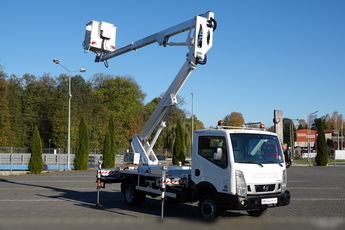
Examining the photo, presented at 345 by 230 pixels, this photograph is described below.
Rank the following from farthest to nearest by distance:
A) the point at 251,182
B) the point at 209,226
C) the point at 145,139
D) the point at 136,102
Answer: the point at 136,102 → the point at 145,139 → the point at 251,182 → the point at 209,226

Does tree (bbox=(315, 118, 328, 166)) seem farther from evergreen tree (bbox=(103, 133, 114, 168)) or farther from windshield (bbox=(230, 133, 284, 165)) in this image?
windshield (bbox=(230, 133, 284, 165))

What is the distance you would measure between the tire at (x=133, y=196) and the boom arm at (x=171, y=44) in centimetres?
187

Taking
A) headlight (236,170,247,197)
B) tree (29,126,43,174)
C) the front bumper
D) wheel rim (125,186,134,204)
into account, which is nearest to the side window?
headlight (236,170,247,197)

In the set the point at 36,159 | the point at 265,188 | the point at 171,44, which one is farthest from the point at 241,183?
the point at 36,159

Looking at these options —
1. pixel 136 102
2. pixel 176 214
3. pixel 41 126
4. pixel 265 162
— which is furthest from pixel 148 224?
pixel 136 102

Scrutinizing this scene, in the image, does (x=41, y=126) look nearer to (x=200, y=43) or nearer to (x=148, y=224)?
(x=200, y=43)

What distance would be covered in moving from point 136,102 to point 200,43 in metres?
65.5

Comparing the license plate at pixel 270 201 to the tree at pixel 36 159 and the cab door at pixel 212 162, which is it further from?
the tree at pixel 36 159

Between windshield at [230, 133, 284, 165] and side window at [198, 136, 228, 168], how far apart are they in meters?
0.27

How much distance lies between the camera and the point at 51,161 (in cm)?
3894

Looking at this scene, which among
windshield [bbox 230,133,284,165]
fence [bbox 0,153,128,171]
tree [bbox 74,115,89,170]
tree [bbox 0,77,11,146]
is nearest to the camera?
windshield [bbox 230,133,284,165]

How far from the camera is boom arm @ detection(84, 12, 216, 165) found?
13.0 m

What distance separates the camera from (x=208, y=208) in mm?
9688

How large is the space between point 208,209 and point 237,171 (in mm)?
1327
